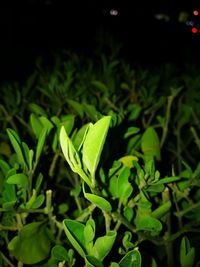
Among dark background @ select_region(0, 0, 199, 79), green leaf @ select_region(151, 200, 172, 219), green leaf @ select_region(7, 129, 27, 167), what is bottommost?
green leaf @ select_region(151, 200, 172, 219)

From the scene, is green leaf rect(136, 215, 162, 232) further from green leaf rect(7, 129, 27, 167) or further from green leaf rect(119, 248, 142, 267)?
green leaf rect(7, 129, 27, 167)

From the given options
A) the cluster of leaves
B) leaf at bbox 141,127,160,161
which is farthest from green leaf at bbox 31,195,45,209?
leaf at bbox 141,127,160,161

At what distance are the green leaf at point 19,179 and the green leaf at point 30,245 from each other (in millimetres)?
100

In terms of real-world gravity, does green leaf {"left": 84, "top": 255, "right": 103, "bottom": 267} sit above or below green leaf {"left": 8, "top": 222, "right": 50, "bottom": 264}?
below

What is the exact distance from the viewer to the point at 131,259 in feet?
2.02

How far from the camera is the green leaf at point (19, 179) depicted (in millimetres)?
760

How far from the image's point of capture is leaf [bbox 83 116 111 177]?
0.57 metres

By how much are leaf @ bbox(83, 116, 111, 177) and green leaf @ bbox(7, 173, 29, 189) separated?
247 mm

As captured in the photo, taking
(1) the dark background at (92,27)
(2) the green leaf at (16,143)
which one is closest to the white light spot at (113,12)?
(1) the dark background at (92,27)

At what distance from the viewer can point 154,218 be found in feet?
2.43

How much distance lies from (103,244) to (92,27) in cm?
743

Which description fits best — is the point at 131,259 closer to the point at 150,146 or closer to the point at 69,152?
the point at 69,152

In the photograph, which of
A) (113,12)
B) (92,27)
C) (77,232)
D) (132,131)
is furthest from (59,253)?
(113,12)

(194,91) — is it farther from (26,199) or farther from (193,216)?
(26,199)
